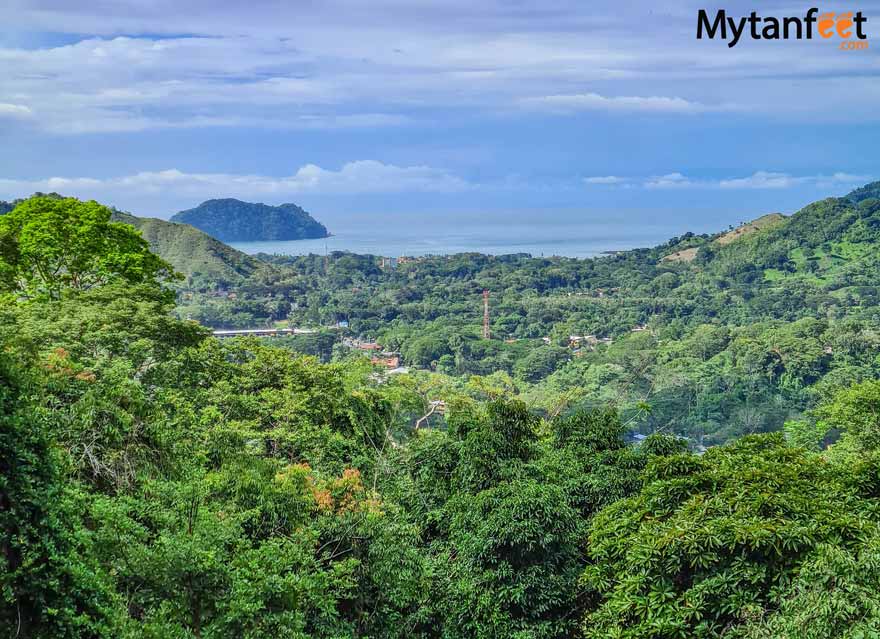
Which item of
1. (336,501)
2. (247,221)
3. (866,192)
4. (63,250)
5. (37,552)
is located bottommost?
(336,501)

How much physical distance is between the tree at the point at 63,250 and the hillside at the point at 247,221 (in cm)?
12453

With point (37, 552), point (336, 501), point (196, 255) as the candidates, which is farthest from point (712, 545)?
point (196, 255)

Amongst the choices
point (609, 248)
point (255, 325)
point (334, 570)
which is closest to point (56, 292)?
point (334, 570)

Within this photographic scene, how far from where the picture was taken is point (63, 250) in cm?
1404

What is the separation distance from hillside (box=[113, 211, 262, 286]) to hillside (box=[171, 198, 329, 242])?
207 ft

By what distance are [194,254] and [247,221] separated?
7416 centimetres

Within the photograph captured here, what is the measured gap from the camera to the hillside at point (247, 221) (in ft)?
452

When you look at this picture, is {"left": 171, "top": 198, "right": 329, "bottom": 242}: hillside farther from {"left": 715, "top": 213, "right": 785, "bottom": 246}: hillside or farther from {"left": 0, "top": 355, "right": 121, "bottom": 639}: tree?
{"left": 0, "top": 355, "right": 121, "bottom": 639}: tree

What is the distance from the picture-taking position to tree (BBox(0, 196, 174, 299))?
540 inches

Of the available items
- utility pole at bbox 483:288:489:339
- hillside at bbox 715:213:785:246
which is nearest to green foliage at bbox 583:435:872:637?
utility pole at bbox 483:288:489:339

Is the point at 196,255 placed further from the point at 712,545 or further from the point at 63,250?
the point at 712,545

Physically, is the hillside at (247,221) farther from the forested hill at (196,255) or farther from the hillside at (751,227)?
the hillside at (751,227)

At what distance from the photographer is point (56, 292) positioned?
1402 cm

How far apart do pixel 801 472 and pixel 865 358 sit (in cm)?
3499
